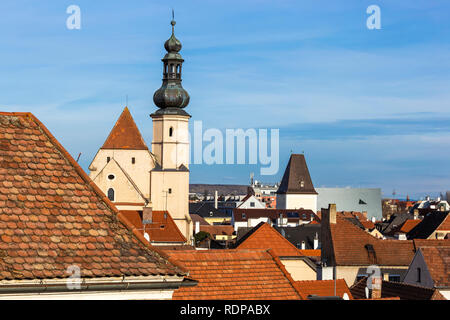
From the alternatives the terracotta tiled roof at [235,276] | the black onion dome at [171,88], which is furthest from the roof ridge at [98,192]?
the black onion dome at [171,88]

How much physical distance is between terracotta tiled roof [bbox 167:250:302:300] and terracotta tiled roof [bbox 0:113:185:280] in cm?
392

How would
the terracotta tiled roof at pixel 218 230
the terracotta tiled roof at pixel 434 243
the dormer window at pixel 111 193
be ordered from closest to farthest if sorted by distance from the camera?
the terracotta tiled roof at pixel 434 243 < the dormer window at pixel 111 193 < the terracotta tiled roof at pixel 218 230

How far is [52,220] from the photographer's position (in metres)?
8.00

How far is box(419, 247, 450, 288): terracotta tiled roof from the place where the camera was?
30.4m

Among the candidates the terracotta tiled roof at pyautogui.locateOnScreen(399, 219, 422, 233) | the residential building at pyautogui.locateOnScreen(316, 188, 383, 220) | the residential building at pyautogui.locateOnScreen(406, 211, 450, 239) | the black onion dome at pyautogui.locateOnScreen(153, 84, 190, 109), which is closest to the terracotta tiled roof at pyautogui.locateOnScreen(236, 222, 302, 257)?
the residential building at pyautogui.locateOnScreen(406, 211, 450, 239)

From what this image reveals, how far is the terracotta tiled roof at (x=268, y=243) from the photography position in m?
39.2

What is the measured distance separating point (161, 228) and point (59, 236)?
55367 mm

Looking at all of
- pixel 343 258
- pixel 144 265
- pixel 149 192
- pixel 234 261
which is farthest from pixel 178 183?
pixel 144 265

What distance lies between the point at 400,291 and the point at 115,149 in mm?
58384

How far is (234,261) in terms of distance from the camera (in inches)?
523

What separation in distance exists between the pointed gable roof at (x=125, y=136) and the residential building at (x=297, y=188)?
52.2 m

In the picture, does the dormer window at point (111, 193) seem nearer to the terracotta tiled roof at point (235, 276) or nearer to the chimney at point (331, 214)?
the chimney at point (331, 214)

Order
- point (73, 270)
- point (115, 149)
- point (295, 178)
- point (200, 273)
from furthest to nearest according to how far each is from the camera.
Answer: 1. point (295, 178)
2. point (115, 149)
3. point (200, 273)
4. point (73, 270)
